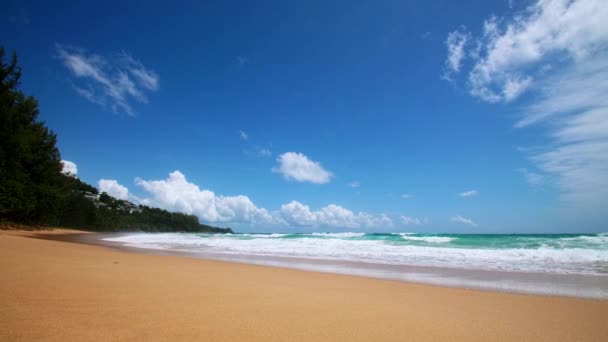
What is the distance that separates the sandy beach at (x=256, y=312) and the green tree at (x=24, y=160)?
23.9 m

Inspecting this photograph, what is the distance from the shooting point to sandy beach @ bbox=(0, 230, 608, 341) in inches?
85.5

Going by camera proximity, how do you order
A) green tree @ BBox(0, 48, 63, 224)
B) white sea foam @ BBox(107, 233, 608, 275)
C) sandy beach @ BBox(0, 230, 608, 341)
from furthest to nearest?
green tree @ BBox(0, 48, 63, 224)
white sea foam @ BBox(107, 233, 608, 275)
sandy beach @ BBox(0, 230, 608, 341)

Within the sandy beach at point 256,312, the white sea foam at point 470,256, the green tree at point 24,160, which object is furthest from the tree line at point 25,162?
the sandy beach at point 256,312

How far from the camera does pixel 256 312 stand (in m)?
2.87

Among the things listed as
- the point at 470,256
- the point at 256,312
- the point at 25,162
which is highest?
the point at 25,162

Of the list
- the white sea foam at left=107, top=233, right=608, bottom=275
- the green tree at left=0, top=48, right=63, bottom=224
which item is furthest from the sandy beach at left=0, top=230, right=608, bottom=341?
the green tree at left=0, top=48, right=63, bottom=224

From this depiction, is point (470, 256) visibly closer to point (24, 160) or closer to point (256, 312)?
point (256, 312)

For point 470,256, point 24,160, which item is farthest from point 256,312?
point 24,160

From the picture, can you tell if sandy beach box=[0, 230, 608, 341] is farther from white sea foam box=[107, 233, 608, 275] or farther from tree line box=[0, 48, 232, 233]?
tree line box=[0, 48, 232, 233]

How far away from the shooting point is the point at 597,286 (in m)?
5.56

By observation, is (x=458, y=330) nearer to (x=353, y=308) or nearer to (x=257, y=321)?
(x=353, y=308)

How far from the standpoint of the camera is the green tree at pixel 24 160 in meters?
20.8

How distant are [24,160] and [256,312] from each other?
32463 millimetres

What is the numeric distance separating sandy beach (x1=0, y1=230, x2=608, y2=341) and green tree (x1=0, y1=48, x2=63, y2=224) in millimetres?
23922
